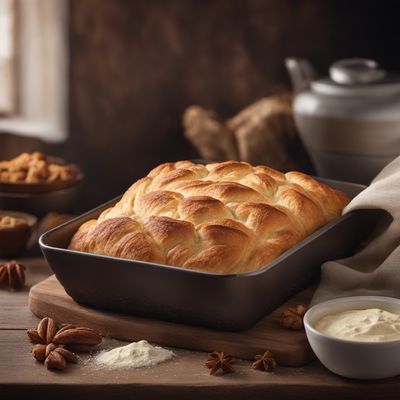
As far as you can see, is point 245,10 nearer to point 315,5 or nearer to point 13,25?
point 315,5

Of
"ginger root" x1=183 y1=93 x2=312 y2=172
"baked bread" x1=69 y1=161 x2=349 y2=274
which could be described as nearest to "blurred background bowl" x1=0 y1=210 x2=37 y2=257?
"baked bread" x1=69 y1=161 x2=349 y2=274

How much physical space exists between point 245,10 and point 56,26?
2.08 ft

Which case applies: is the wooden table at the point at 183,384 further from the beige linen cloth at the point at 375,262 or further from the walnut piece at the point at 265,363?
the beige linen cloth at the point at 375,262

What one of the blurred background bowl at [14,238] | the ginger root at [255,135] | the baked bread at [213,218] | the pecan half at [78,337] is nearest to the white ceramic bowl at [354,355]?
the baked bread at [213,218]

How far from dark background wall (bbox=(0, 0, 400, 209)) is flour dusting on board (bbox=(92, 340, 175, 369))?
1.75 metres

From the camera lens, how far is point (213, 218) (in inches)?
74.6

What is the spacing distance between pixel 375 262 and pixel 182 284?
0.50 m

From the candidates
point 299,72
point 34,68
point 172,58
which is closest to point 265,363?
point 299,72

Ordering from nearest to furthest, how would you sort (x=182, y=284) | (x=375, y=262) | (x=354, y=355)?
(x=354, y=355) < (x=182, y=284) < (x=375, y=262)

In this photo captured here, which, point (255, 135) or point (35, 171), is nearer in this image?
point (35, 171)

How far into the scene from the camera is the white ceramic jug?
2617 mm

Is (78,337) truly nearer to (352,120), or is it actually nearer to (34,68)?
(352,120)

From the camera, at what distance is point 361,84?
269cm

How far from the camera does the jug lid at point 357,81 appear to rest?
8.76 ft
